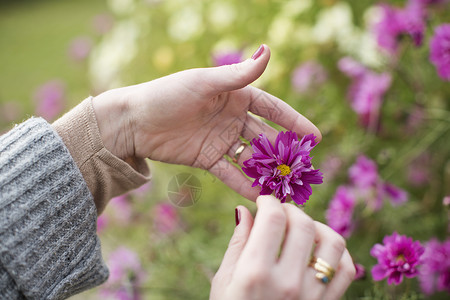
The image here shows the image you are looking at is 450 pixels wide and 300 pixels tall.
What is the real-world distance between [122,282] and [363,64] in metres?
1.02

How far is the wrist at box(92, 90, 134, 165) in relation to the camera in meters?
0.83

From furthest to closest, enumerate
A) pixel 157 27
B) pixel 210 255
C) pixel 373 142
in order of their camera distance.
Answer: pixel 157 27
pixel 373 142
pixel 210 255

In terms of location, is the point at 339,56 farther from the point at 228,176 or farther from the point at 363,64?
the point at 228,176

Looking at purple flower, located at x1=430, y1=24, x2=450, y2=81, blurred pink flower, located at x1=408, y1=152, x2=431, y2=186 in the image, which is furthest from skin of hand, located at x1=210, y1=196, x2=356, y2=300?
blurred pink flower, located at x1=408, y1=152, x2=431, y2=186

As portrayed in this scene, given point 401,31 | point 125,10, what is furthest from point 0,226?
point 125,10

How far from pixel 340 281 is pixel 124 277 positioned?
2.65 feet

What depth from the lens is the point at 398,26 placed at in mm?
1059

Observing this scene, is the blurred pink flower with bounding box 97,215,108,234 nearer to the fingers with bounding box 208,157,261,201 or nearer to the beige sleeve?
the beige sleeve

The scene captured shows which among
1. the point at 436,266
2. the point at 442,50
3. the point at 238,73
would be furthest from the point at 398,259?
the point at 442,50

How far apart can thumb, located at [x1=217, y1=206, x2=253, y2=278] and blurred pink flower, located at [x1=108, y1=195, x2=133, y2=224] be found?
0.80 m

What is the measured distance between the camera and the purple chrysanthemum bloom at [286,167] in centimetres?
65

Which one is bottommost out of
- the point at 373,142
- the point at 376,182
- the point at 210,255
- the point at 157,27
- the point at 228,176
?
the point at 210,255

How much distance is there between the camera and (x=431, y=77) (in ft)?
4.27

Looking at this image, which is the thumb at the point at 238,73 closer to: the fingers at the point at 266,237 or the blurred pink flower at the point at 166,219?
the fingers at the point at 266,237
